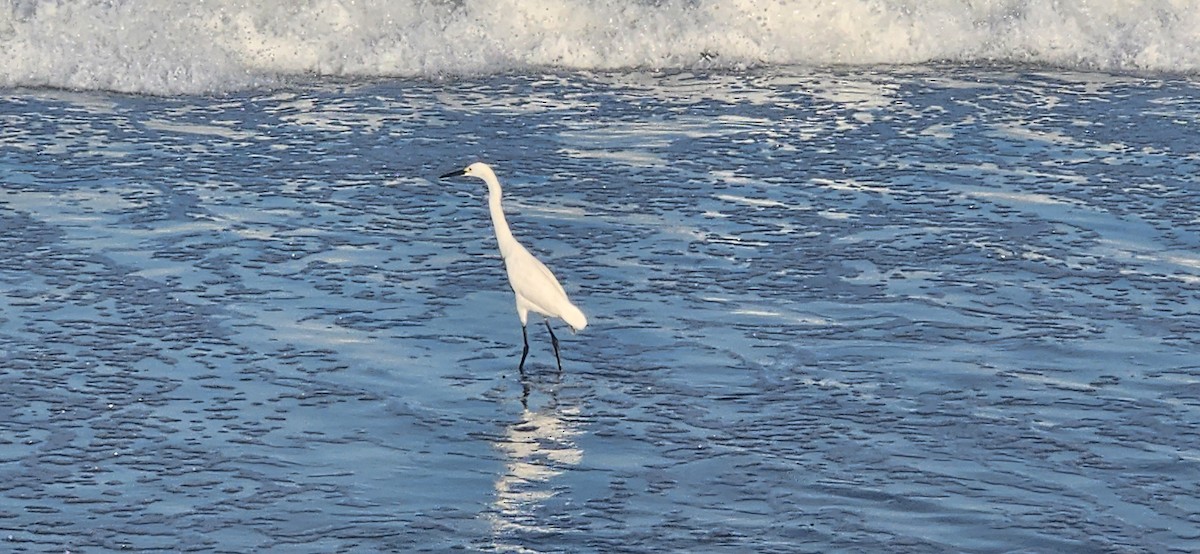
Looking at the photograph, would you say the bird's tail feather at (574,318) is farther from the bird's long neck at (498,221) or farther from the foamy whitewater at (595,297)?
the bird's long neck at (498,221)

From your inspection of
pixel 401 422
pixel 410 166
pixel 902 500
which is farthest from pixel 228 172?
pixel 902 500

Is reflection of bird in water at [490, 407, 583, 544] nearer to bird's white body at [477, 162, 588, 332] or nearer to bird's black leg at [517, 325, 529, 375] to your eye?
bird's black leg at [517, 325, 529, 375]

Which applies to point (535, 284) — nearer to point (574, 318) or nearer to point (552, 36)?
point (574, 318)

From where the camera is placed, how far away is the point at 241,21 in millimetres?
20891

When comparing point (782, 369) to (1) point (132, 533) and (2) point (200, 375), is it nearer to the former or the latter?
(2) point (200, 375)

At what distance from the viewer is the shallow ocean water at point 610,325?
8.56 meters

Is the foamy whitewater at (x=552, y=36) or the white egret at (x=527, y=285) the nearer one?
the white egret at (x=527, y=285)

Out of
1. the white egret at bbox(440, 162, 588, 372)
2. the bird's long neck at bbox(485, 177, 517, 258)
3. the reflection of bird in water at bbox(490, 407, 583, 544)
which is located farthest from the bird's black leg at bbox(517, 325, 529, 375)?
the reflection of bird in water at bbox(490, 407, 583, 544)

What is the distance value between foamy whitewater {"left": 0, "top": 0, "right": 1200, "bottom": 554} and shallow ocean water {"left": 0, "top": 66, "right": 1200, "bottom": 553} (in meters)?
0.03

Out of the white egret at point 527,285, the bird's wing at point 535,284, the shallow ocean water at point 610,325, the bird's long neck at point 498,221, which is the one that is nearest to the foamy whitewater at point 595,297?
the shallow ocean water at point 610,325

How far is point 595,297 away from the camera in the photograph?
11859mm

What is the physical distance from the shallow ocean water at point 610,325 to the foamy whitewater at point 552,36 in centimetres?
202

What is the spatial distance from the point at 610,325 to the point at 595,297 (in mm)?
524

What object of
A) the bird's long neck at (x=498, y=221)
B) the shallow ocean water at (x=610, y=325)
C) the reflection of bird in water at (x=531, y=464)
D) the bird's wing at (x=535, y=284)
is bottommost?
the reflection of bird in water at (x=531, y=464)
